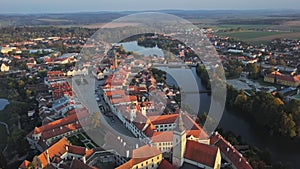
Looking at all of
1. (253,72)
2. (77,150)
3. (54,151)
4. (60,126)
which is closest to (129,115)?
(60,126)

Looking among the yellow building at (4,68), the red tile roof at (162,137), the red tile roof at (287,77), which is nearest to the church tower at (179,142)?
the red tile roof at (162,137)

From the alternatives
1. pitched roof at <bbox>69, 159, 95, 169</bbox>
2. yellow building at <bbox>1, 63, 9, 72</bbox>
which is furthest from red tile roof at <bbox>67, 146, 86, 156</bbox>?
yellow building at <bbox>1, 63, 9, 72</bbox>

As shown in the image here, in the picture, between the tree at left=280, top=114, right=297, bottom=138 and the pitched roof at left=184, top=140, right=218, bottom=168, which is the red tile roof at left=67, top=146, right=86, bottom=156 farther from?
the tree at left=280, top=114, right=297, bottom=138

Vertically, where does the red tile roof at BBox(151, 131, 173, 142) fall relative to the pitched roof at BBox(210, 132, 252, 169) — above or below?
→ above

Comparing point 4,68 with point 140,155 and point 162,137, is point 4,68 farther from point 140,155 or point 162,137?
point 140,155

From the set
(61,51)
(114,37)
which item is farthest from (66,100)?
(114,37)

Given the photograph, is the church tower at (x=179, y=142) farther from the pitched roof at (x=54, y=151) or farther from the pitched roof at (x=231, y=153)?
the pitched roof at (x=54, y=151)
